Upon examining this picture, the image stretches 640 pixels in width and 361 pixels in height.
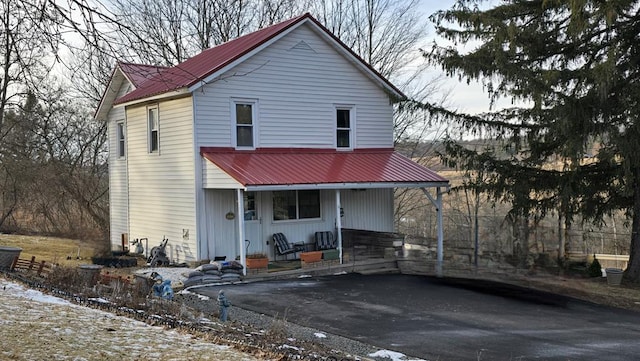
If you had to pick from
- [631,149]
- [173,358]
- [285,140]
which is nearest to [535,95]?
[631,149]

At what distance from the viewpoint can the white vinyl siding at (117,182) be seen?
70.3ft

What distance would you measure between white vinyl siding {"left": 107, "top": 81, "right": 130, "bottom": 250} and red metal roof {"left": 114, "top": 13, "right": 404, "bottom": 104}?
1.96m

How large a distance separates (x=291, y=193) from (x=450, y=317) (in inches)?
323

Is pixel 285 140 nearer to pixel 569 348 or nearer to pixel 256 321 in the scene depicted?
pixel 256 321

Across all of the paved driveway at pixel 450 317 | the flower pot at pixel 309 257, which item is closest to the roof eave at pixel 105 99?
the flower pot at pixel 309 257

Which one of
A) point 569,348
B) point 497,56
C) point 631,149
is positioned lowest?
point 569,348

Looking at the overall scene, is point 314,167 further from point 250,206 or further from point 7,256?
point 7,256

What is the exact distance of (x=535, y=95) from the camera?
45.9 ft

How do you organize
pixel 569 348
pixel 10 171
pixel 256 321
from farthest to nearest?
pixel 10 171, pixel 256 321, pixel 569 348

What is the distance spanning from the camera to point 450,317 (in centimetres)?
1129

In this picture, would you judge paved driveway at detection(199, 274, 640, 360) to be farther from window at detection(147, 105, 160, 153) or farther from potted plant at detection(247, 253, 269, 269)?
window at detection(147, 105, 160, 153)

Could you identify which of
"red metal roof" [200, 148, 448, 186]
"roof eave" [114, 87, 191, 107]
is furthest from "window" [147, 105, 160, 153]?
"red metal roof" [200, 148, 448, 186]

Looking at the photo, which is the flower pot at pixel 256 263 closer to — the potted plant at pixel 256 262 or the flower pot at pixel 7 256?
the potted plant at pixel 256 262

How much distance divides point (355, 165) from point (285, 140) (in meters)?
2.30
